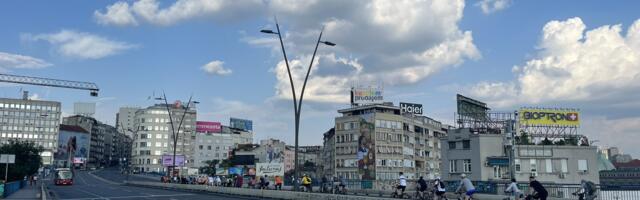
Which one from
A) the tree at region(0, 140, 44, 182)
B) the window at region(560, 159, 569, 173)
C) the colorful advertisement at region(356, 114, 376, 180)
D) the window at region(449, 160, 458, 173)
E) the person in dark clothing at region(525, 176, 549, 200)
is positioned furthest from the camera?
the colorful advertisement at region(356, 114, 376, 180)

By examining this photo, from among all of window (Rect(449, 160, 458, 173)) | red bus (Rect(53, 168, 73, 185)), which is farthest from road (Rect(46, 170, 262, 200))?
window (Rect(449, 160, 458, 173))

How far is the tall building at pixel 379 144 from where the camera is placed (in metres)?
106

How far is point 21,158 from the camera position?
64.6 m

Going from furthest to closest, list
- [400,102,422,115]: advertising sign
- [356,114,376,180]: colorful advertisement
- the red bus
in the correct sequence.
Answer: [400,102,422,115]: advertising sign, [356,114,376,180]: colorful advertisement, the red bus

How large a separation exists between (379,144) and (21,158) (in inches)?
2454

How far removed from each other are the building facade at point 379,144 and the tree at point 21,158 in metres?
56.0

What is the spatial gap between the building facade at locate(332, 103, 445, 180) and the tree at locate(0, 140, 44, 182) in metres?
56.0

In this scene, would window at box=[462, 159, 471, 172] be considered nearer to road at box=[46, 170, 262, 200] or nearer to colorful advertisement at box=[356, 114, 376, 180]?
road at box=[46, 170, 262, 200]

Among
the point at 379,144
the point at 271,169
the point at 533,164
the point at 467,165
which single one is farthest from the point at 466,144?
the point at 379,144

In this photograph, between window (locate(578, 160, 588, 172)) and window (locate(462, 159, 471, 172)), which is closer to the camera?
window (locate(578, 160, 588, 172))

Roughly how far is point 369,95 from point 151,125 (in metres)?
103

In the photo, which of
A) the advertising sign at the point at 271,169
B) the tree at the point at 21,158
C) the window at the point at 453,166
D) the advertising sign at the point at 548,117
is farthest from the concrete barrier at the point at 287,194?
the advertising sign at the point at 548,117

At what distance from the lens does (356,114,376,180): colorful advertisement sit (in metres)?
106

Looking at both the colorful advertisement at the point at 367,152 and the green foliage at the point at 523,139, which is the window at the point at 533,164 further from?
the colorful advertisement at the point at 367,152
